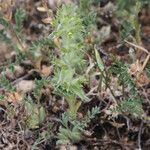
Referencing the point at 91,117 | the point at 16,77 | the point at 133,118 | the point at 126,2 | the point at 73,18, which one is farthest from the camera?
A: the point at 126,2

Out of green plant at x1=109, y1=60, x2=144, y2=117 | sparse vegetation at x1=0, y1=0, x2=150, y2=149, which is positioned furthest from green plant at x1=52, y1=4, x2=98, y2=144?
green plant at x1=109, y1=60, x2=144, y2=117

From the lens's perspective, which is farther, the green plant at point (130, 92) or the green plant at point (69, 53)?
the green plant at point (130, 92)

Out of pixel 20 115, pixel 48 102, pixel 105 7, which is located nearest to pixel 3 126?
pixel 20 115

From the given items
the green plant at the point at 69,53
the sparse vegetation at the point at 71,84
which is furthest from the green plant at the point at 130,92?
the green plant at the point at 69,53

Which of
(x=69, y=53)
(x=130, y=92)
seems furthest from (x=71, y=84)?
(x=130, y=92)

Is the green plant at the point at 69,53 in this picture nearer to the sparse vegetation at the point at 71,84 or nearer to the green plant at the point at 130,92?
the sparse vegetation at the point at 71,84

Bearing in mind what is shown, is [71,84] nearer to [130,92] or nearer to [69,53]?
[69,53]

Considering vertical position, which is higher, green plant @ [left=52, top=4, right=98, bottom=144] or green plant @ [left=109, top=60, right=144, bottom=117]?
green plant @ [left=52, top=4, right=98, bottom=144]

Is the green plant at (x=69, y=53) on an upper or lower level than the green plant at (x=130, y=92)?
upper

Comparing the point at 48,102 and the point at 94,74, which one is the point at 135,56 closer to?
the point at 94,74

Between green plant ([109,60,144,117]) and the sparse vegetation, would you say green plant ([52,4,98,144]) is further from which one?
green plant ([109,60,144,117])

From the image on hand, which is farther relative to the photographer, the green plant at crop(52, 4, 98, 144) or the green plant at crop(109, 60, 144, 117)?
the green plant at crop(109, 60, 144, 117)
